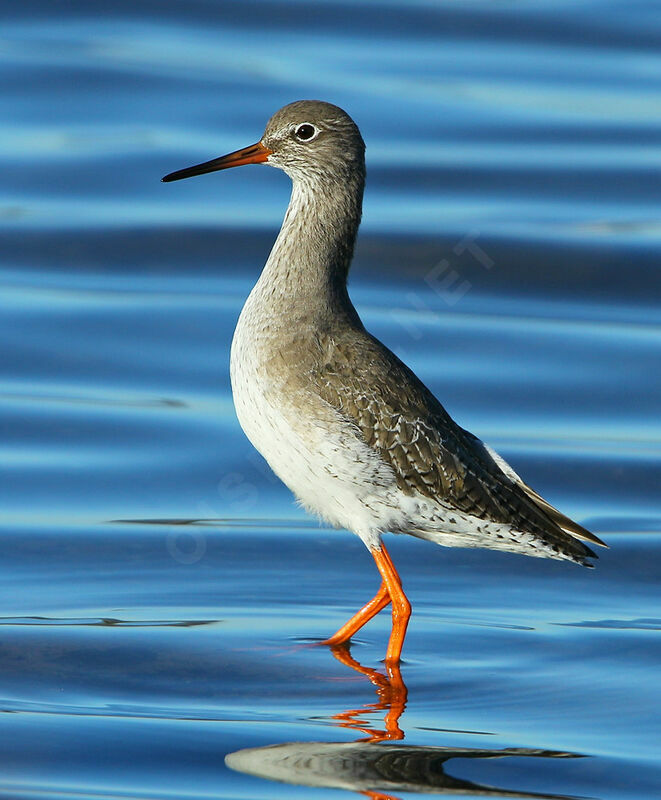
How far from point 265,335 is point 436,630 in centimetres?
202

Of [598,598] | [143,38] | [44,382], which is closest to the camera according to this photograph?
[598,598]

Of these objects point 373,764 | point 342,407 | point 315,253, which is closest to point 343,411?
point 342,407

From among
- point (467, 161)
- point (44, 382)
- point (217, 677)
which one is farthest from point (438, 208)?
point (217, 677)

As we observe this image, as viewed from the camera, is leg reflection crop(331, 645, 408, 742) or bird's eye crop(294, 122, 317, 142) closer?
leg reflection crop(331, 645, 408, 742)

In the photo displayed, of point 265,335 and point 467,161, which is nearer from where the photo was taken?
point 265,335

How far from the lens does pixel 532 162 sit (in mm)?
16984

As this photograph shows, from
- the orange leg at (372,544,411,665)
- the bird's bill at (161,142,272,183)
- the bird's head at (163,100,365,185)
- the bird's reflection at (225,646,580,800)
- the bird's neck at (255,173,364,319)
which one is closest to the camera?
the bird's reflection at (225,646,580,800)

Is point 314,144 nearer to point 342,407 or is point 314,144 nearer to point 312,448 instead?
point 342,407

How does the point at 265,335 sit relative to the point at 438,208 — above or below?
below

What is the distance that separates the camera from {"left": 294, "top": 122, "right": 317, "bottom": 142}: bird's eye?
8.21m

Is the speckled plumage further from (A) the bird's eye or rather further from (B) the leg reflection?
(B) the leg reflection

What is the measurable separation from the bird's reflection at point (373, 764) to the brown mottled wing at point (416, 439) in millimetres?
1492

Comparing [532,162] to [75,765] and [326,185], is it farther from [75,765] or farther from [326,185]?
[75,765]

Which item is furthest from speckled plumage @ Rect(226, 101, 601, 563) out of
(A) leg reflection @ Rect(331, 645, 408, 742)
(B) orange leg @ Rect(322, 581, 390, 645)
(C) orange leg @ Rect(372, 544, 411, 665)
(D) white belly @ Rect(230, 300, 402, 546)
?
(A) leg reflection @ Rect(331, 645, 408, 742)
